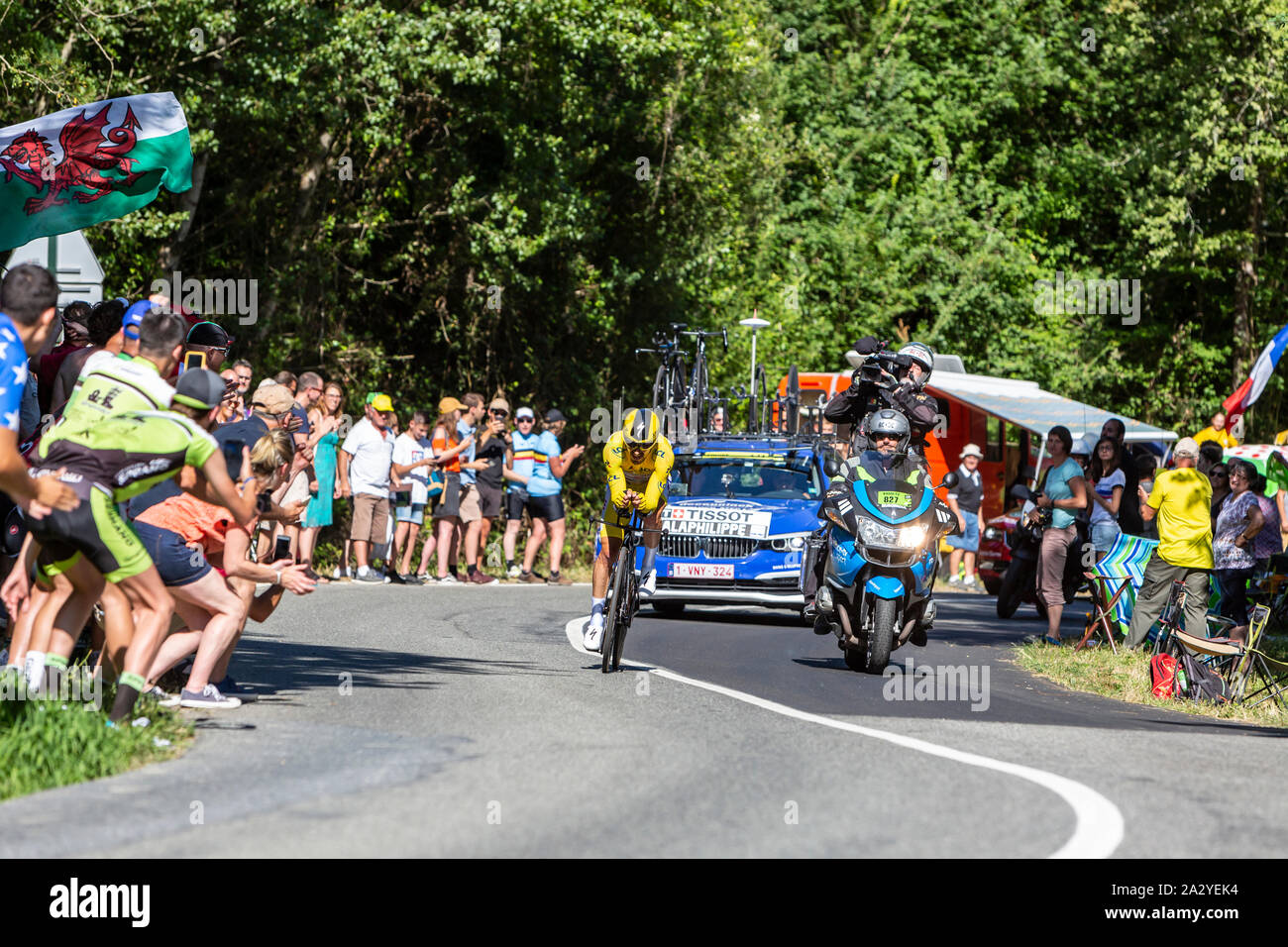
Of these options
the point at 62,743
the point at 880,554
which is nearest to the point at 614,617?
the point at 880,554

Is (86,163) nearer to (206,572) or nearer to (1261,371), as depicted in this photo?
(206,572)

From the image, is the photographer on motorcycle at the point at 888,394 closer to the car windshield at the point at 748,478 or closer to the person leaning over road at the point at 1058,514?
the person leaning over road at the point at 1058,514

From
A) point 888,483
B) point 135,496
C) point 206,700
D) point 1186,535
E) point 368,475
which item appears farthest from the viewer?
point 368,475

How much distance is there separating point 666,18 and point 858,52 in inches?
700

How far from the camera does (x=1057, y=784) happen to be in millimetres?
7551

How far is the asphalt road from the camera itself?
6238 millimetres

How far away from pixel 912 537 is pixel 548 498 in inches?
400

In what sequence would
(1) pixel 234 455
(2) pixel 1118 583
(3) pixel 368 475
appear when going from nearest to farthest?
(1) pixel 234 455 → (2) pixel 1118 583 → (3) pixel 368 475

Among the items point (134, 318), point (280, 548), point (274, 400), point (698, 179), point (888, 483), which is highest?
point (698, 179)

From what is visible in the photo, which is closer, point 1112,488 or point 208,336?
point 208,336

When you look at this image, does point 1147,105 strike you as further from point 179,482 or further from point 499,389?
point 179,482

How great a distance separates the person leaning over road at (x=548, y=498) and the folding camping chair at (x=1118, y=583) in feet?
27.9

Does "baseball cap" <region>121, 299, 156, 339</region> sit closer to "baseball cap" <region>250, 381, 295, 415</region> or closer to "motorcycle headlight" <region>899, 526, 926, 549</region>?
"baseball cap" <region>250, 381, 295, 415</region>

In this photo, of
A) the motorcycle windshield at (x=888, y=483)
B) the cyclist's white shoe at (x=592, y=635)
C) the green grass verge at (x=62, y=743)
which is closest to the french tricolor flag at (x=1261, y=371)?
the motorcycle windshield at (x=888, y=483)
